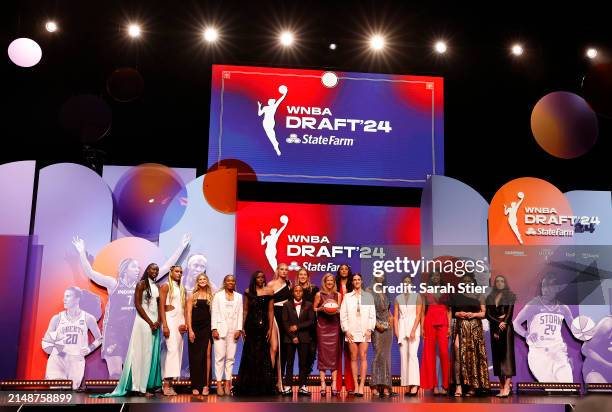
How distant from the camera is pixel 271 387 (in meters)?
7.14

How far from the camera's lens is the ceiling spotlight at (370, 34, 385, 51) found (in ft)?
30.4

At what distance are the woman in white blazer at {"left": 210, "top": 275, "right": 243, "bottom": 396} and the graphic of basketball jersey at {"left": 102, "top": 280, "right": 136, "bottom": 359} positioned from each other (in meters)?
1.63

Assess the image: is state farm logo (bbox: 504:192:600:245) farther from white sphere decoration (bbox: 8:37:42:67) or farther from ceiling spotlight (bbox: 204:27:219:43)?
white sphere decoration (bbox: 8:37:42:67)

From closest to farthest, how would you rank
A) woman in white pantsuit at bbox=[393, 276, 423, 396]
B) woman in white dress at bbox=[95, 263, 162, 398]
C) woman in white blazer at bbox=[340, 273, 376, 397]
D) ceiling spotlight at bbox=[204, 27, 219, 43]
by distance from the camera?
woman in white dress at bbox=[95, 263, 162, 398]
woman in white blazer at bbox=[340, 273, 376, 397]
woman in white pantsuit at bbox=[393, 276, 423, 396]
ceiling spotlight at bbox=[204, 27, 219, 43]

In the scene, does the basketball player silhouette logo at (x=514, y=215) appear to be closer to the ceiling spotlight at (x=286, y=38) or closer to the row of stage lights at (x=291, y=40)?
the row of stage lights at (x=291, y=40)

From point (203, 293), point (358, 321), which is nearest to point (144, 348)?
point (203, 293)

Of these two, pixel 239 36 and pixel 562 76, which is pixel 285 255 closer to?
pixel 239 36

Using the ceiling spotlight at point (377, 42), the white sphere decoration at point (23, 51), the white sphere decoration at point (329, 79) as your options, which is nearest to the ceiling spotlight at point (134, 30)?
the white sphere decoration at point (23, 51)

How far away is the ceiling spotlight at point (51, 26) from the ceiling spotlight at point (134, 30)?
0.93 m

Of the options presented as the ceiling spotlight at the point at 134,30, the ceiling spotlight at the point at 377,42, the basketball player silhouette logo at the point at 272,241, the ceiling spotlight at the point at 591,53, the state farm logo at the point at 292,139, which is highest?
the ceiling spotlight at the point at 377,42

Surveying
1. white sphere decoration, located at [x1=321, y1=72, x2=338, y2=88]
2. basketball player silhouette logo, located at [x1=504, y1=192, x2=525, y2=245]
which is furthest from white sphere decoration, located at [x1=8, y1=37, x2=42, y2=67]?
basketball player silhouette logo, located at [x1=504, y1=192, x2=525, y2=245]

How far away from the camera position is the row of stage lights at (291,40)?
9070 millimetres

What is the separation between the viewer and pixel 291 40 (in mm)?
9383

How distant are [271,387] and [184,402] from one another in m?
1.12
